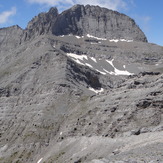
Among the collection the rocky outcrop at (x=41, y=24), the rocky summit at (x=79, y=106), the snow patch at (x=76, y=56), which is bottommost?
the rocky summit at (x=79, y=106)

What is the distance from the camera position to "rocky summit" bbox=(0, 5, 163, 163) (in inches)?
2292

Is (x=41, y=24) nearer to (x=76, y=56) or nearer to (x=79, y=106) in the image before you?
(x=76, y=56)

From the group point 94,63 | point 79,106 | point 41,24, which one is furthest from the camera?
point 41,24

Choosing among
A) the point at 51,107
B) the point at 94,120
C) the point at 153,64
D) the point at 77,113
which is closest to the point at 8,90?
the point at 51,107

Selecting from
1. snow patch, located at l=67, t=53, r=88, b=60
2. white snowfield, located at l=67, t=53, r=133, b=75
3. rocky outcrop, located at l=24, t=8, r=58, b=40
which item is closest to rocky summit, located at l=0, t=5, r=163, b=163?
white snowfield, located at l=67, t=53, r=133, b=75

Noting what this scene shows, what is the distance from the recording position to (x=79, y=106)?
86250 mm

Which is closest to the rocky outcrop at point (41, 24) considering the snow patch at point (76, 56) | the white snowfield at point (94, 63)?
the snow patch at point (76, 56)

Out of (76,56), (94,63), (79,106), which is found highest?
(76,56)

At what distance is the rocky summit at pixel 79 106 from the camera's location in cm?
5822

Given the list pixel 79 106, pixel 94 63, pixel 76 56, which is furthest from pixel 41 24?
pixel 79 106

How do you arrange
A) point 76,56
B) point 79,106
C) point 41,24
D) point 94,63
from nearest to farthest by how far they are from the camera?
point 79,106 → point 94,63 → point 76,56 → point 41,24

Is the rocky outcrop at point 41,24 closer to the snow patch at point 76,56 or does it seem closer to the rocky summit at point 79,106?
the rocky summit at point 79,106

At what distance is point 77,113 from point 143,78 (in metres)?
20.4

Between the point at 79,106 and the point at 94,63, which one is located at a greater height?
the point at 94,63
